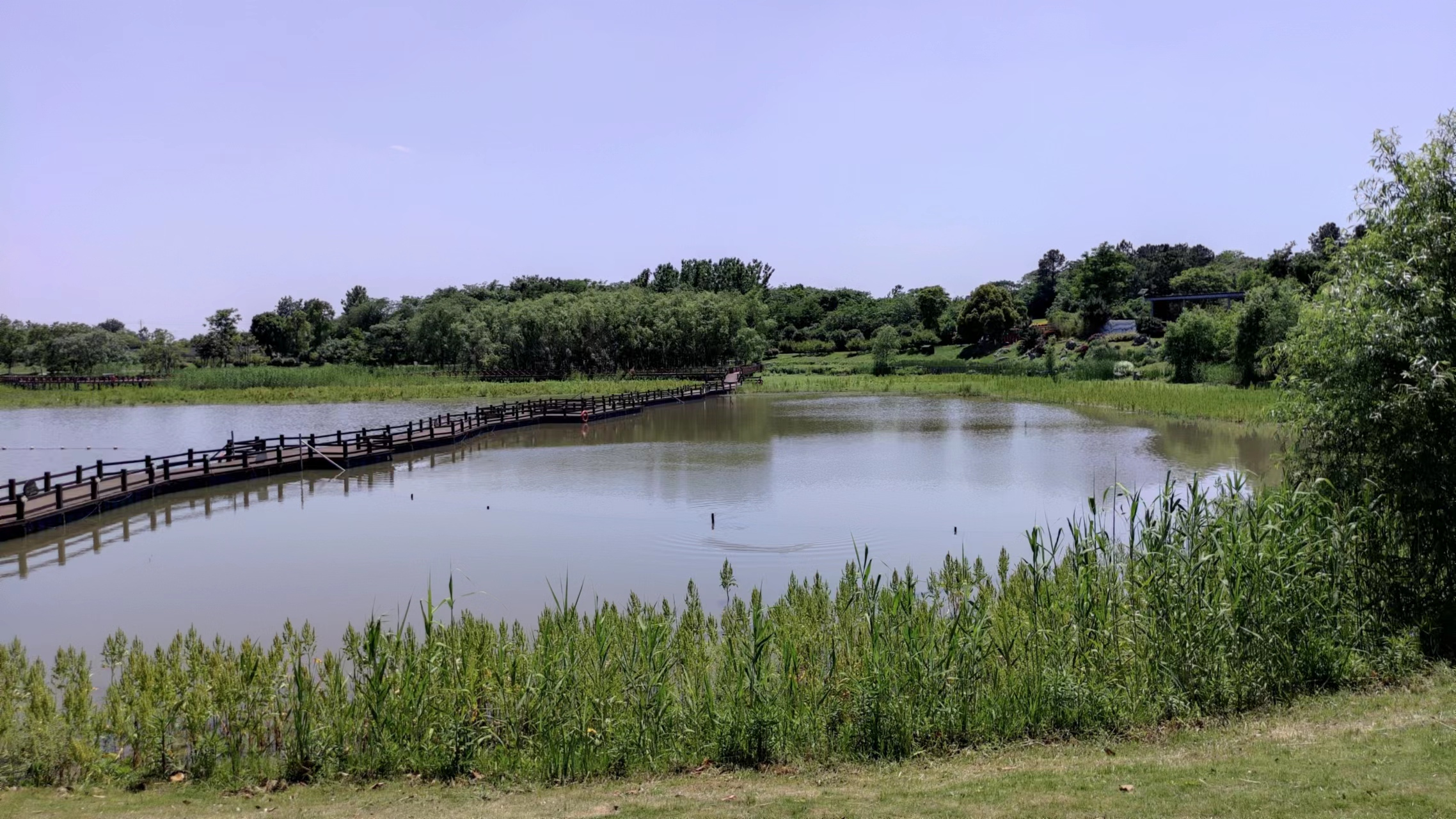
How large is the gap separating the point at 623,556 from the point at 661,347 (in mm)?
62440

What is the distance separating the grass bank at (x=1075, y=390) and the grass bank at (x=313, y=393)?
35.3 feet

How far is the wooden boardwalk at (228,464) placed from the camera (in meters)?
18.8

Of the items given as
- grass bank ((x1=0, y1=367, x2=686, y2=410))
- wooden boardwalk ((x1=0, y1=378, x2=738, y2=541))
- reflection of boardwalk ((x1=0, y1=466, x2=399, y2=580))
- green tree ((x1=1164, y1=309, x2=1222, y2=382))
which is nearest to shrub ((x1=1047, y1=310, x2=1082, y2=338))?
green tree ((x1=1164, y1=309, x2=1222, y2=382))

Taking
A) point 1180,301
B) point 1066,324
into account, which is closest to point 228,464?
point 1066,324

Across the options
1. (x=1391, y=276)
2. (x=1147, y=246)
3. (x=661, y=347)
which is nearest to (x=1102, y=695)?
(x=1391, y=276)

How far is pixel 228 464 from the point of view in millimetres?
25469

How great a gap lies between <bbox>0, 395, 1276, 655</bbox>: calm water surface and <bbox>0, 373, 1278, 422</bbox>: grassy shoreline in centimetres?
881

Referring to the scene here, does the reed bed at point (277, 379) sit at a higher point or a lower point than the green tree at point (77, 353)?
lower

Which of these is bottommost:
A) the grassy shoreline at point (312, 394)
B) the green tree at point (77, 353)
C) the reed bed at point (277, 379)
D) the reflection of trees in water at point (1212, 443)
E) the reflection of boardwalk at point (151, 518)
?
the reflection of boardwalk at point (151, 518)

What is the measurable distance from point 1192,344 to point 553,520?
144 ft

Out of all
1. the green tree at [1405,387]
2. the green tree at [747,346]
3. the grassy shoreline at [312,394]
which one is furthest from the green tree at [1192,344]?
the green tree at [1405,387]

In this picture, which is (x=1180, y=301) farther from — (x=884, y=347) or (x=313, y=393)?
(x=313, y=393)

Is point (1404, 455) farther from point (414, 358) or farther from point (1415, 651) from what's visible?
point (414, 358)

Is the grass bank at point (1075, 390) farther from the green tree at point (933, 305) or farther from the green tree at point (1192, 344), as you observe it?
the green tree at point (933, 305)
